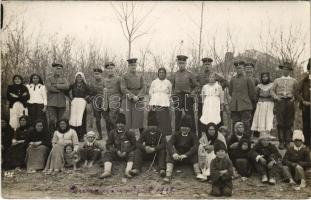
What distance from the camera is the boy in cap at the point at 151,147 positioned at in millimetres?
8383

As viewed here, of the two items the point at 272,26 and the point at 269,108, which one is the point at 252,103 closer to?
the point at 269,108

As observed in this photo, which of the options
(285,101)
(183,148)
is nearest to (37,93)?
(183,148)

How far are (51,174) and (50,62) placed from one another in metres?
2.11

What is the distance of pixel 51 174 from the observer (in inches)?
334

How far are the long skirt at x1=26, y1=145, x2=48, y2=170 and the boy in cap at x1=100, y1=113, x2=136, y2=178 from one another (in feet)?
3.61

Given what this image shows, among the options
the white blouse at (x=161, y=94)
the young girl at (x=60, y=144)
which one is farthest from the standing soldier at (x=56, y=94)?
the white blouse at (x=161, y=94)

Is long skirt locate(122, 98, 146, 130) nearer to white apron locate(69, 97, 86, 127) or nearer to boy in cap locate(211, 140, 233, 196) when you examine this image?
white apron locate(69, 97, 86, 127)

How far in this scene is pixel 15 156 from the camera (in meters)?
8.65

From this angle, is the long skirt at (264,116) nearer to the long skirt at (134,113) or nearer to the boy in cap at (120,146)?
the long skirt at (134,113)

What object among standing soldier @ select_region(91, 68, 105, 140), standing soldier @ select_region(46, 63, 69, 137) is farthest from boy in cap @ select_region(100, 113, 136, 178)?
standing soldier @ select_region(46, 63, 69, 137)

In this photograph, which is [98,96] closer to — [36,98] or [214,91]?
[36,98]

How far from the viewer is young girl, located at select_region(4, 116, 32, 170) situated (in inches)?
339

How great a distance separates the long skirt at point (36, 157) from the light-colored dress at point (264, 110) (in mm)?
3805

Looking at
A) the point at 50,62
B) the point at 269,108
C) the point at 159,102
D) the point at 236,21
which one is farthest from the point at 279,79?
the point at 50,62
